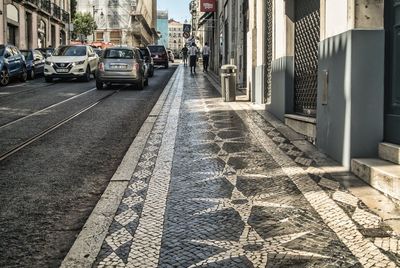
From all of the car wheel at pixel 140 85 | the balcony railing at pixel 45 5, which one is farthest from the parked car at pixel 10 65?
the balcony railing at pixel 45 5

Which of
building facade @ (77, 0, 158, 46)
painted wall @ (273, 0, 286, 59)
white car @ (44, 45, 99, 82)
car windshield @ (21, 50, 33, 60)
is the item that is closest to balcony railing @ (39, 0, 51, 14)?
car windshield @ (21, 50, 33, 60)

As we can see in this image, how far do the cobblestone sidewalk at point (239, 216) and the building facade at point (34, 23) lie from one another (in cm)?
3116

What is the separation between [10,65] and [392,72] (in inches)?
772

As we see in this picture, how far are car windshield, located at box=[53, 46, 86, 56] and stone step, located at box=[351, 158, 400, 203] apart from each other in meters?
20.8

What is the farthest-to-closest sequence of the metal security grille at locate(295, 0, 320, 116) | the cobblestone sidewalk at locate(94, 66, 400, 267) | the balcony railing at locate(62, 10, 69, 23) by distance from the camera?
1. the balcony railing at locate(62, 10, 69, 23)
2. the metal security grille at locate(295, 0, 320, 116)
3. the cobblestone sidewalk at locate(94, 66, 400, 267)

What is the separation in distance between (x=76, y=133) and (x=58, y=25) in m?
47.2

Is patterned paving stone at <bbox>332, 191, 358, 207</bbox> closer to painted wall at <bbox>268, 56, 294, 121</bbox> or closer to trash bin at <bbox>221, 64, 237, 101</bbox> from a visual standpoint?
painted wall at <bbox>268, 56, 294, 121</bbox>

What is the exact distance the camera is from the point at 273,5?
→ 475 inches

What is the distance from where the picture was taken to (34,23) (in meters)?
43.7

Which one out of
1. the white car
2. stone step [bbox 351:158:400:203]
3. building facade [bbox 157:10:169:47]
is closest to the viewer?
stone step [bbox 351:158:400:203]

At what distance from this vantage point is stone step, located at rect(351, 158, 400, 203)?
512cm

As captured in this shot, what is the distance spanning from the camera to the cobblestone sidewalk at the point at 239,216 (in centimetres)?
369

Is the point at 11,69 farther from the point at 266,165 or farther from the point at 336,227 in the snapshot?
the point at 336,227

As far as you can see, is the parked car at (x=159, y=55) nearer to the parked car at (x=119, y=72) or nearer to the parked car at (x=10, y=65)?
the parked car at (x=10, y=65)
